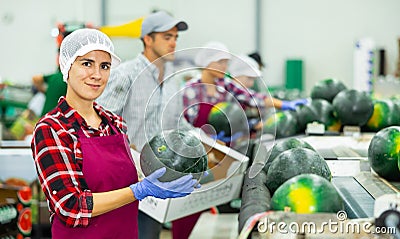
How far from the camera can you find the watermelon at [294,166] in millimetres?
2197

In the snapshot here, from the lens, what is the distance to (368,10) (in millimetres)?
11391

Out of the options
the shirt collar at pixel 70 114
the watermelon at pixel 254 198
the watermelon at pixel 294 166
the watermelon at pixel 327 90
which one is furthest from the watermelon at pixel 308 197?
the watermelon at pixel 327 90

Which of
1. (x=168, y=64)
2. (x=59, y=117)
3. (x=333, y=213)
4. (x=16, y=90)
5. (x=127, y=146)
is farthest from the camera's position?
(x=16, y=90)

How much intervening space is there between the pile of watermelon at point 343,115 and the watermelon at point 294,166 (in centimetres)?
164

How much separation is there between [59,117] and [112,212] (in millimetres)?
478

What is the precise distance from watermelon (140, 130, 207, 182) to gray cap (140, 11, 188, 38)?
128 centimetres

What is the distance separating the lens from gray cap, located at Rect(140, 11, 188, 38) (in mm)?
3477

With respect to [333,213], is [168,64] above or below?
above

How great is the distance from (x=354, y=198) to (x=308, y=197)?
18.9 inches

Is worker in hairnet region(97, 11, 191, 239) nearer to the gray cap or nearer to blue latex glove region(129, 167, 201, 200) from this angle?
the gray cap

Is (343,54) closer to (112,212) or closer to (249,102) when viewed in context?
(249,102)

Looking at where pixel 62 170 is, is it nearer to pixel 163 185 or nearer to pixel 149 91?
pixel 163 185

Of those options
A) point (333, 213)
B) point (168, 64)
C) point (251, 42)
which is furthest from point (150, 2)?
point (333, 213)

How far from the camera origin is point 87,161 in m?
2.33
